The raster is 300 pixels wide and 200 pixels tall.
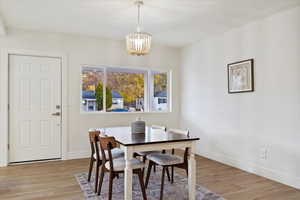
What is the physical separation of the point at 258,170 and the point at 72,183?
2.77 m

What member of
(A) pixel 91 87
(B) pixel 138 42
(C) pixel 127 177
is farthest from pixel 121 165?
(A) pixel 91 87

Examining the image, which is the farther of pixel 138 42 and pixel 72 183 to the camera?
pixel 72 183

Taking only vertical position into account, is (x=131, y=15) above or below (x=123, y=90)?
above

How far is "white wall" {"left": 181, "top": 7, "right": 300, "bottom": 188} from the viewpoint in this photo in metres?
2.98

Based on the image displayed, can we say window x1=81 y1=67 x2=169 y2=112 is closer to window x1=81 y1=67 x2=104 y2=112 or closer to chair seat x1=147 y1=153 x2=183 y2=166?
window x1=81 y1=67 x2=104 y2=112

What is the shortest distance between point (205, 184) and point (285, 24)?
8.14ft

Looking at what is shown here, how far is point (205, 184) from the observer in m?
3.00

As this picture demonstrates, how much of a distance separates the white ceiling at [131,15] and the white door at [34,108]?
684mm

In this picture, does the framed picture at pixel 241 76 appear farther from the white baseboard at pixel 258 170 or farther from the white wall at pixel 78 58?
the white wall at pixel 78 58

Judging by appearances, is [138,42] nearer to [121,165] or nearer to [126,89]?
[121,165]

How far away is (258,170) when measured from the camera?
3400 mm

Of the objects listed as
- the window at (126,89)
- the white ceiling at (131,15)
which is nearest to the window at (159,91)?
the window at (126,89)

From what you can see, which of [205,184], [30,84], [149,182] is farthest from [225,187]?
[30,84]

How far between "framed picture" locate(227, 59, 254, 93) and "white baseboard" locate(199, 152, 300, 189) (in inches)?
47.5
